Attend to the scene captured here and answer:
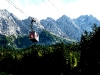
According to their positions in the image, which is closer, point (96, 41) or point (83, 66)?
point (96, 41)

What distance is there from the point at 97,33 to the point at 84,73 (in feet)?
55.7

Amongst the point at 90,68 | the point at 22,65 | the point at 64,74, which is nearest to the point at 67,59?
the point at 64,74

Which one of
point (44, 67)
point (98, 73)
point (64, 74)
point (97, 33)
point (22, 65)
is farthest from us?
point (22, 65)

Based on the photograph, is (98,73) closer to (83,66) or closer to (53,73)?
(83,66)

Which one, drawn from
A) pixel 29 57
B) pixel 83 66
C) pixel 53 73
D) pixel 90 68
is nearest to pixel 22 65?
pixel 29 57

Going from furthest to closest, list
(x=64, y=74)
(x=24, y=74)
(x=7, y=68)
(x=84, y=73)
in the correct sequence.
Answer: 1. (x=7, y=68)
2. (x=24, y=74)
3. (x=64, y=74)
4. (x=84, y=73)

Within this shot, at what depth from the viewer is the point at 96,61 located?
84250 millimetres

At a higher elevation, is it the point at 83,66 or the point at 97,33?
the point at 97,33

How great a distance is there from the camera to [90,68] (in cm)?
8469

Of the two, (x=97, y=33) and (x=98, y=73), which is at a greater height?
(x=97, y=33)

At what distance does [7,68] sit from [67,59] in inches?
2686

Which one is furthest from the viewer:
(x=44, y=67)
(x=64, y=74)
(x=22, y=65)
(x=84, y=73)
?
(x=22, y=65)

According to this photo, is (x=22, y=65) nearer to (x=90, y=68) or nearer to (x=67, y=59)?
(x=67, y=59)

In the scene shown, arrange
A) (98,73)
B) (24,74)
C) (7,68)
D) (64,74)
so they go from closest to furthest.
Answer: (98,73) → (64,74) → (24,74) → (7,68)
